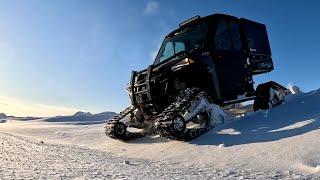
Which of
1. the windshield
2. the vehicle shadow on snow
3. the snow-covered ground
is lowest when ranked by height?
the snow-covered ground

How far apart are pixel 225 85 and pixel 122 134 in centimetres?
297

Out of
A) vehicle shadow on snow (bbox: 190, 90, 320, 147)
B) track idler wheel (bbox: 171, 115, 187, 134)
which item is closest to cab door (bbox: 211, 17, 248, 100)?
vehicle shadow on snow (bbox: 190, 90, 320, 147)

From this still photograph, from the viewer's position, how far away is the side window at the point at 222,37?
10.9 m

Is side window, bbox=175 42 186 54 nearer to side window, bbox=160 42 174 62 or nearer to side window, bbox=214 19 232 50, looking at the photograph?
side window, bbox=160 42 174 62

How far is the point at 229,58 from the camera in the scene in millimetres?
10961

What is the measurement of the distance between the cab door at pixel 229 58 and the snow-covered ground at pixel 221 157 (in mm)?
1425

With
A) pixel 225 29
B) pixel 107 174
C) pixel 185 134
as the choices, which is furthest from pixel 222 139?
pixel 225 29

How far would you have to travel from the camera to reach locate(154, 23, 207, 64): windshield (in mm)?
11016

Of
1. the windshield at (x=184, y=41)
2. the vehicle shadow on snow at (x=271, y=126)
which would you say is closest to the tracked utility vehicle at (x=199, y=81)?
the windshield at (x=184, y=41)

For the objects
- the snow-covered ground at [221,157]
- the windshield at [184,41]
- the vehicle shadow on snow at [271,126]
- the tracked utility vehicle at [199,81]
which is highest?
the windshield at [184,41]

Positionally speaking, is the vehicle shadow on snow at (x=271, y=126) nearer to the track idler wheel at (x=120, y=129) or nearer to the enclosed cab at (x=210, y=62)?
the enclosed cab at (x=210, y=62)

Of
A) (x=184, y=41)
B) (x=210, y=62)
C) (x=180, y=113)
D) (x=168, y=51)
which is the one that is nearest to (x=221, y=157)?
(x=180, y=113)

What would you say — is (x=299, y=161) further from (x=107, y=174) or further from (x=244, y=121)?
(x=244, y=121)

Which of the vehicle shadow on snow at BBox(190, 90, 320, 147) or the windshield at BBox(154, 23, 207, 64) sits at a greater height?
the windshield at BBox(154, 23, 207, 64)
